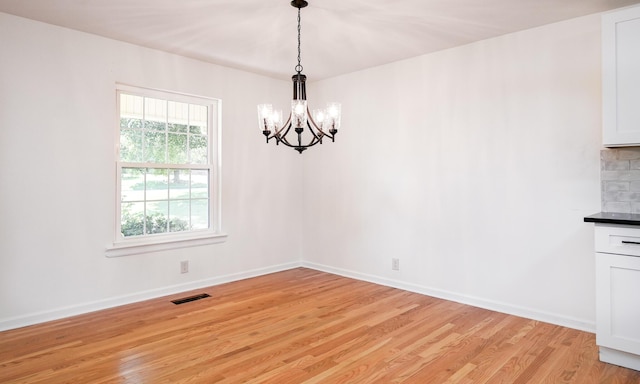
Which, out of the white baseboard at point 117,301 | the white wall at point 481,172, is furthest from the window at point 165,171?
the white wall at point 481,172

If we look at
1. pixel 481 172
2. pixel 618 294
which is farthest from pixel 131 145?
pixel 618 294

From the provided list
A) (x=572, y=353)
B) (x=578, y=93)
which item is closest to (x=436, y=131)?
(x=578, y=93)

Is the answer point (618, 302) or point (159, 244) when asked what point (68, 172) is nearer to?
point (159, 244)

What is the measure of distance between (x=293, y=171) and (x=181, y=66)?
1915 mm

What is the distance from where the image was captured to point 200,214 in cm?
450

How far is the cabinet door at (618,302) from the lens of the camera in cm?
247

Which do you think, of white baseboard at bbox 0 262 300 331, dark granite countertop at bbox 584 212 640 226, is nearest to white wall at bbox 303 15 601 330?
dark granite countertop at bbox 584 212 640 226

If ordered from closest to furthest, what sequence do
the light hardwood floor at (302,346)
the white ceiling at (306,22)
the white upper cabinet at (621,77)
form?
1. the light hardwood floor at (302,346)
2. the white upper cabinet at (621,77)
3. the white ceiling at (306,22)

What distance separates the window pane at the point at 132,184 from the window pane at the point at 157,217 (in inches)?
6.0

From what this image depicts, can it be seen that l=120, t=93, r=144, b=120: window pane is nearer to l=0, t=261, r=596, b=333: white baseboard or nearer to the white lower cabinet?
l=0, t=261, r=596, b=333: white baseboard

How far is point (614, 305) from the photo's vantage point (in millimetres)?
2545

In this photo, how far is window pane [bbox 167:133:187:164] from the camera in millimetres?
4207

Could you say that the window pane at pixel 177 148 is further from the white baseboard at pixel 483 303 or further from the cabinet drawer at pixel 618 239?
the cabinet drawer at pixel 618 239

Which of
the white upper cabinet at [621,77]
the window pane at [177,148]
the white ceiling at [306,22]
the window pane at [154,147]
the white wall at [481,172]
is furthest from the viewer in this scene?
the window pane at [177,148]
